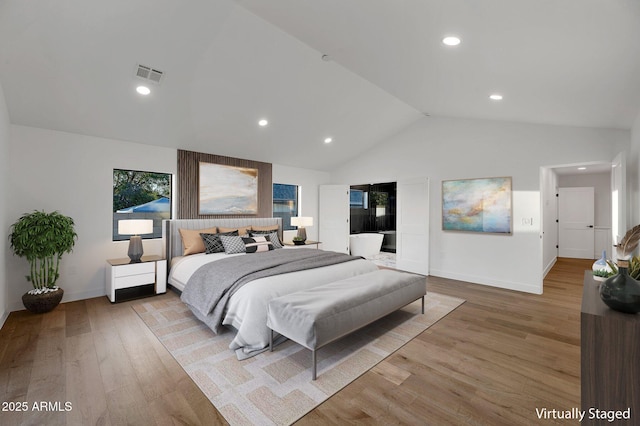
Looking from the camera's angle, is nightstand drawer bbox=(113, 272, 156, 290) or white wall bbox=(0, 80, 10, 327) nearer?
white wall bbox=(0, 80, 10, 327)

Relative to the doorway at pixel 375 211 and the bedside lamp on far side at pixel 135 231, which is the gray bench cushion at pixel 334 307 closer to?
the bedside lamp on far side at pixel 135 231

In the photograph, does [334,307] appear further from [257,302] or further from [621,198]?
[621,198]

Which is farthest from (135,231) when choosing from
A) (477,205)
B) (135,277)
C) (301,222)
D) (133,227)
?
(477,205)

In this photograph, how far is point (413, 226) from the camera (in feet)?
19.4

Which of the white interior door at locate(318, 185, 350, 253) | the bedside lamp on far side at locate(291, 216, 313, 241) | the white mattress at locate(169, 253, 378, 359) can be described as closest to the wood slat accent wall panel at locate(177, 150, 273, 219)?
the bedside lamp on far side at locate(291, 216, 313, 241)

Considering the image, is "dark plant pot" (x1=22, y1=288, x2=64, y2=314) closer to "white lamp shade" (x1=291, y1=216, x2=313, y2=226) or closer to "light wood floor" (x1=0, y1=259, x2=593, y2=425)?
"light wood floor" (x1=0, y1=259, x2=593, y2=425)

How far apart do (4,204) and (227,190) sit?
2924 mm

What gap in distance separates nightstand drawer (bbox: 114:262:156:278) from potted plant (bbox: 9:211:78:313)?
0.62m

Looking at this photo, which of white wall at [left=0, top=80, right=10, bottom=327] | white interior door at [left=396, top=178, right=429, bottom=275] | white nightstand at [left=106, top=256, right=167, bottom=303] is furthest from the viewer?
white interior door at [left=396, top=178, right=429, bottom=275]

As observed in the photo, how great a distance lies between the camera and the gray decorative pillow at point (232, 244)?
4.50 meters

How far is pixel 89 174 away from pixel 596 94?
6094mm

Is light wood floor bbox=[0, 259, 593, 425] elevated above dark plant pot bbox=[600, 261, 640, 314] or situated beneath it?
situated beneath

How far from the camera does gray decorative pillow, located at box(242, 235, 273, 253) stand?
15.2 feet

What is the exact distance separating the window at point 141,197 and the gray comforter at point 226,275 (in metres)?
1.84
